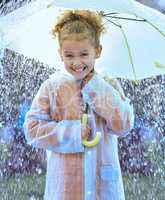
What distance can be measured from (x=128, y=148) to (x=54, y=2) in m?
1.91

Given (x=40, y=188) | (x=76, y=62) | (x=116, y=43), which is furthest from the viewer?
(x=40, y=188)

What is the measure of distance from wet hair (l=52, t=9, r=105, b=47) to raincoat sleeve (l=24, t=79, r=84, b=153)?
220mm

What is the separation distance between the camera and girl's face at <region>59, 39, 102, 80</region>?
2.01 m

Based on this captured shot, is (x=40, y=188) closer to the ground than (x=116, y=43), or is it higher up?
closer to the ground

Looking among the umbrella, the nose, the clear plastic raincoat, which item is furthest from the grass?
the nose

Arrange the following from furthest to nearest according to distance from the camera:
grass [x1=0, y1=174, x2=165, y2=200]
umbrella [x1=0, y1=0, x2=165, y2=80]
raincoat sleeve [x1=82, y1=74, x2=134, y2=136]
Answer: grass [x1=0, y1=174, x2=165, y2=200] < umbrella [x1=0, y1=0, x2=165, y2=80] < raincoat sleeve [x1=82, y1=74, x2=134, y2=136]

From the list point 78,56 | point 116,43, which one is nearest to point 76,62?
point 78,56

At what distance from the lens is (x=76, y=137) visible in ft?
6.60

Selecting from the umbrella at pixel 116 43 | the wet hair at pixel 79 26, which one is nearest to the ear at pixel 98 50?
the wet hair at pixel 79 26

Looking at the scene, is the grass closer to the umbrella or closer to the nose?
the umbrella

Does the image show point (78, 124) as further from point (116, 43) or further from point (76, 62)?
point (116, 43)

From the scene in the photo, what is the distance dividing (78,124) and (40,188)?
145 cm

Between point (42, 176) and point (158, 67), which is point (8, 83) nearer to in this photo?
point (42, 176)

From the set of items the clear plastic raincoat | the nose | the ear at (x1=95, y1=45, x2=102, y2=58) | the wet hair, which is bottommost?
the clear plastic raincoat
